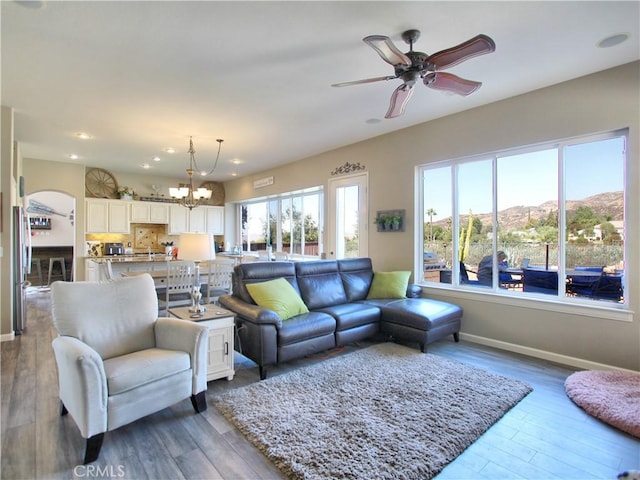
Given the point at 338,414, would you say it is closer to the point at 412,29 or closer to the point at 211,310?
the point at 211,310

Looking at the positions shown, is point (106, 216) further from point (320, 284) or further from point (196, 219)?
point (320, 284)

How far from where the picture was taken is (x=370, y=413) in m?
2.42

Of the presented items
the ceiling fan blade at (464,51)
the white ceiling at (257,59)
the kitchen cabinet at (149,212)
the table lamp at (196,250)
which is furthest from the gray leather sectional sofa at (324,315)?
the kitchen cabinet at (149,212)

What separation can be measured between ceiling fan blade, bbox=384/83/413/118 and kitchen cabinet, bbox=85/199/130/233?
272 inches

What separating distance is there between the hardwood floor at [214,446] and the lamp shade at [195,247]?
3.89 feet

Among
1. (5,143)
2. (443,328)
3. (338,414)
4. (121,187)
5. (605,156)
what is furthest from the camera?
(121,187)

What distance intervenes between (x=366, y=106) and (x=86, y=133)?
4139 millimetres

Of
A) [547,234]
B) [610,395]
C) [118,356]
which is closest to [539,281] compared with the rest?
[547,234]

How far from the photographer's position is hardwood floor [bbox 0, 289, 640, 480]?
1.84 metres

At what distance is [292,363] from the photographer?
3.41 m

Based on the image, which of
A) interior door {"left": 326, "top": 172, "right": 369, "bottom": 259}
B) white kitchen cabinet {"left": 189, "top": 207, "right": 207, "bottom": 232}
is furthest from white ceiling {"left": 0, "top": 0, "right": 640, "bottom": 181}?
white kitchen cabinet {"left": 189, "top": 207, "right": 207, "bottom": 232}

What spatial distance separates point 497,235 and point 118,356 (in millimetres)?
4088

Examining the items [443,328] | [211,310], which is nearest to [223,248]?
[211,310]

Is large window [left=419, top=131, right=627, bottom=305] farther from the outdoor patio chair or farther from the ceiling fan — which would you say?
the ceiling fan
